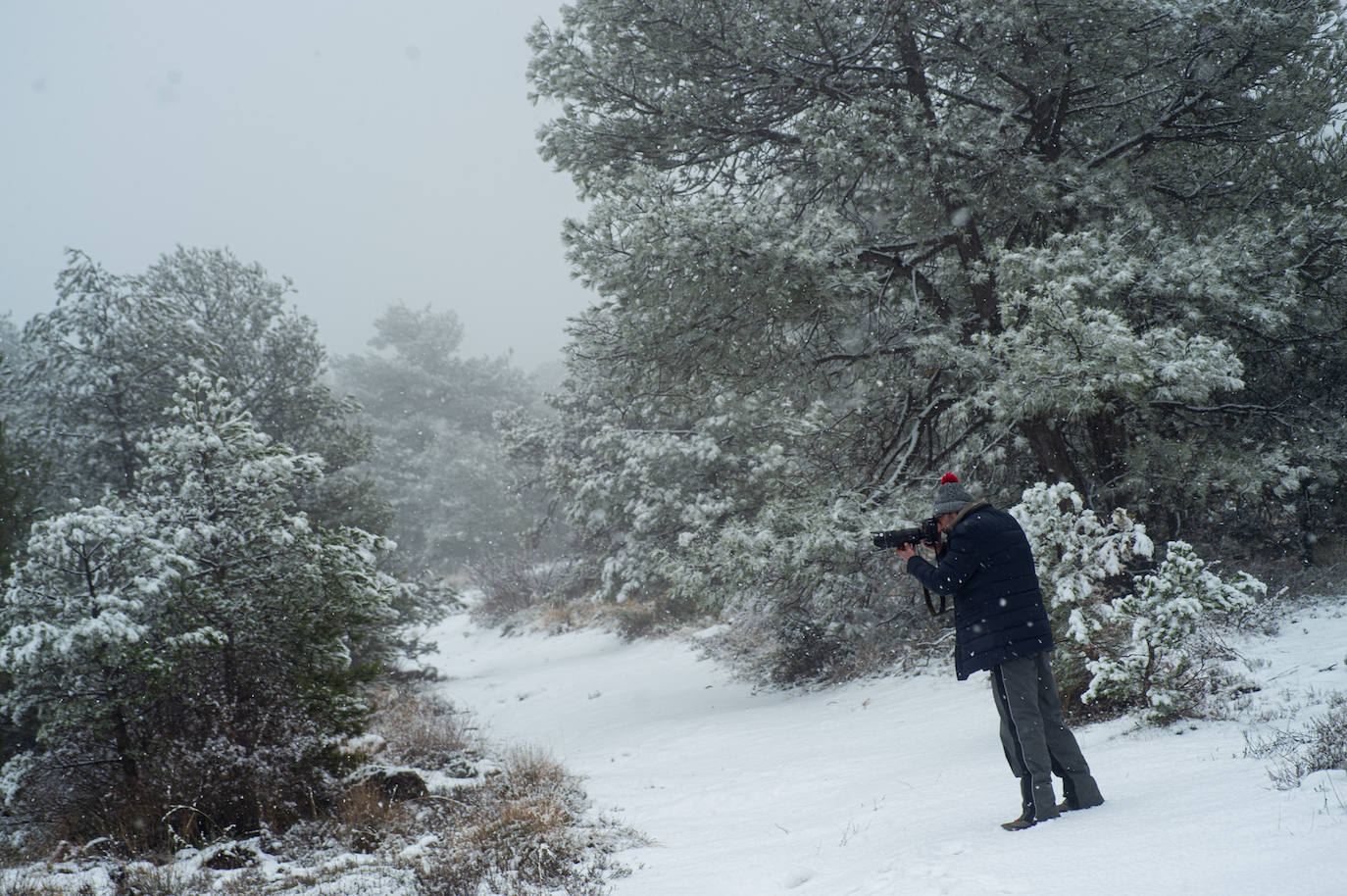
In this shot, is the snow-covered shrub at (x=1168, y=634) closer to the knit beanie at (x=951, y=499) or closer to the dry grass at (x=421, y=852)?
the knit beanie at (x=951, y=499)

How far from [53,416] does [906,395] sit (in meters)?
11.2

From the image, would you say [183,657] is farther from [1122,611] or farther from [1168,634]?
[1168,634]

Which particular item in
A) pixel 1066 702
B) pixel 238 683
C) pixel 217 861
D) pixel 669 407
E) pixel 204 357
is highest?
pixel 204 357

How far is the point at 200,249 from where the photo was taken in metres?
14.3

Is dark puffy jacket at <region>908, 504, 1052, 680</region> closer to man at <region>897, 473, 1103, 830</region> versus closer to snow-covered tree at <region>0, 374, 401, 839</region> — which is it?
man at <region>897, 473, 1103, 830</region>

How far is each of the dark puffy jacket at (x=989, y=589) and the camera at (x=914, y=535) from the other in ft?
0.54

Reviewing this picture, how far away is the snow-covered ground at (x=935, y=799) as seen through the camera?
289 cm

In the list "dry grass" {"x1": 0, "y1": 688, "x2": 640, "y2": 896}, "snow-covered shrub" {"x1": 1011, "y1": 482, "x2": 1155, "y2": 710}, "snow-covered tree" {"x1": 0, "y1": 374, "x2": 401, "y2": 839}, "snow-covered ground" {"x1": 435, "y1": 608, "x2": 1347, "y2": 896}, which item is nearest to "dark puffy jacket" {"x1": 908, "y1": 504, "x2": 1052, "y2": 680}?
"snow-covered ground" {"x1": 435, "y1": 608, "x2": 1347, "y2": 896}

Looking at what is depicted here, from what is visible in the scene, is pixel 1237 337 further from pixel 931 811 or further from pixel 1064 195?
pixel 931 811

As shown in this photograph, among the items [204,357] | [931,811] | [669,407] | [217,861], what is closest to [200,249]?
[204,357]

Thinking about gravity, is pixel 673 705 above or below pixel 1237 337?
below

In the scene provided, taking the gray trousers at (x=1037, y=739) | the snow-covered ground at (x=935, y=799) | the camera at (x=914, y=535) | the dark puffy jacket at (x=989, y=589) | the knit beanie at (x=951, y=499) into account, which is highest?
the knit beanie at (x=951, y=499)

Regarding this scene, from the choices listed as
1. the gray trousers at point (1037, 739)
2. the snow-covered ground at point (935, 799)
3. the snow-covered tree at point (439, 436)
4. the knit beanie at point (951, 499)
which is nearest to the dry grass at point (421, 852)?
the snow-covered ground at point (935, 799)

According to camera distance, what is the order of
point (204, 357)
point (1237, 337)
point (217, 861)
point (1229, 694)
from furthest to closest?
point (204, 357), point (1237, 337), point (1229, 694), point (217, 861)
